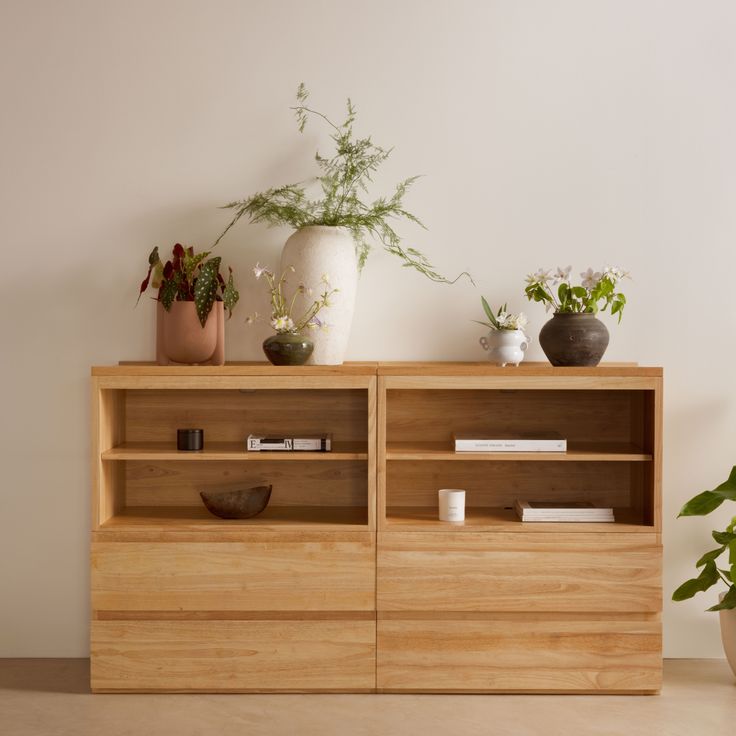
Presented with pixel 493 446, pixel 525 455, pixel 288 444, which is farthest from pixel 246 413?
pixel 525 455

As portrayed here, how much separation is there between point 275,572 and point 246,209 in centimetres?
134

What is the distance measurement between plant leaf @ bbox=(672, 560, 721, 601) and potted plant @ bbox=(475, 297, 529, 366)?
970mm

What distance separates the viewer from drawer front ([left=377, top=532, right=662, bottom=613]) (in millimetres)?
3096

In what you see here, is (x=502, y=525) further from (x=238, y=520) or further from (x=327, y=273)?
(x=327, y=273)

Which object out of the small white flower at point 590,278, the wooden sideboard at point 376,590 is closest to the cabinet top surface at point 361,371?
the wooden sideboard at point 376,590

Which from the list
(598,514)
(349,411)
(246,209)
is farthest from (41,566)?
(598,514)

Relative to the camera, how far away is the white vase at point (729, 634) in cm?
323

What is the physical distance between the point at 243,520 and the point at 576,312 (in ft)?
Result: 4.48

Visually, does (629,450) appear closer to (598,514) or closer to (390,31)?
(598,514)

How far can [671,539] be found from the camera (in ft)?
11.5

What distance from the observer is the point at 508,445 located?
3139 millimetres

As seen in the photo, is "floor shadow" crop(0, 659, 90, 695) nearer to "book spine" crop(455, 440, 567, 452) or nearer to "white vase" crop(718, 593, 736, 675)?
"book spine" crop(455, 440, 567, 452)

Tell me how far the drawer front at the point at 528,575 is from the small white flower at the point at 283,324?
2.79 ft

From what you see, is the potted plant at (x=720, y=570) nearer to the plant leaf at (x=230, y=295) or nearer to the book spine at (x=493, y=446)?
the book spine at (x=493, y=446)
